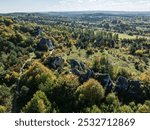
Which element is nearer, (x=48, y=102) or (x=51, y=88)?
(x=48, y=102)

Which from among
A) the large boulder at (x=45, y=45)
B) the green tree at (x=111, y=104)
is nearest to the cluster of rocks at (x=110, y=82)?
the green tree at (x=111, y=104)

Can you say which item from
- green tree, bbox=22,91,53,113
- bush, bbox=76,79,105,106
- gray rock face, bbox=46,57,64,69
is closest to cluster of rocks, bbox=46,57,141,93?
bush, bbox=76,79,105,106

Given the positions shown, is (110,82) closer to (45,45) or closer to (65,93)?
(65,93)

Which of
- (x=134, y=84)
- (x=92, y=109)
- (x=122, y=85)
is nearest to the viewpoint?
(x=92, y=109)

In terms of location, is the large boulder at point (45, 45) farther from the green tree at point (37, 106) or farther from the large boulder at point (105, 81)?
the green tree at point (37, 106)

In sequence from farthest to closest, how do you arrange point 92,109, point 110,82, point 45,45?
→ point 45,45 → point 110,82 → point 92,109

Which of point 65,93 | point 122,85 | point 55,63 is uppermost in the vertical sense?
point 122,85

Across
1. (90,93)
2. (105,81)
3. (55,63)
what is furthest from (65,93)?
(55,63)

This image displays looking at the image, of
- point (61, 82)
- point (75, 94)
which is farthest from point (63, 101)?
point (61, 82)

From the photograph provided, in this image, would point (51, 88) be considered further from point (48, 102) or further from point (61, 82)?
point (48, 102)
